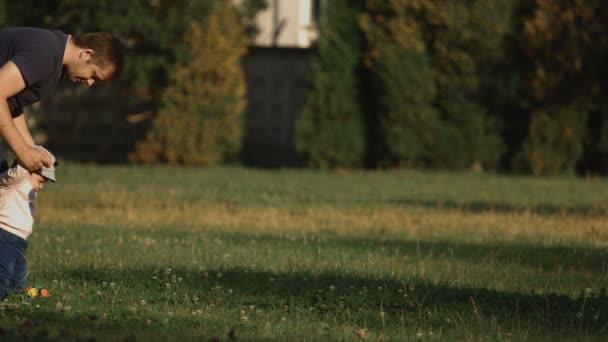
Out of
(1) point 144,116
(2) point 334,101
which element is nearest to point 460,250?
(2) point 334,101

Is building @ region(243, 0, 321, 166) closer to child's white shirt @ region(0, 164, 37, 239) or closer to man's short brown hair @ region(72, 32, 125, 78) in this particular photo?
man's short brown hair @ region(72, 32, 125, 78)

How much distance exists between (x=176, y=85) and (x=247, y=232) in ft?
40.7

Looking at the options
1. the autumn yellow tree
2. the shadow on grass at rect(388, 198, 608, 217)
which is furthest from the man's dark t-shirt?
the autumn yellow tree

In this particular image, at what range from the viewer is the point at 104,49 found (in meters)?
7.28

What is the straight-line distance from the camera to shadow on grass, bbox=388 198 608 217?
591 inches

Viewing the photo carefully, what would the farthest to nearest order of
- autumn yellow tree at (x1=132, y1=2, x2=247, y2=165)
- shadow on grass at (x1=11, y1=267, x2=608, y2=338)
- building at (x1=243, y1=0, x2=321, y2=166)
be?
building at (x1=243, y1=0, x2=321, y2=166) < autumn yellow tree at (x1=132, y1=2, x2=247, y2=165) < shadow on grass at (x1=11, y1=267, x2=608, y2=338)

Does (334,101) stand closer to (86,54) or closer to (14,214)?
(86,54)

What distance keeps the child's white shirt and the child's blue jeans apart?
4 centimetres

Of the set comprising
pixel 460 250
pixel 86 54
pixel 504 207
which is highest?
pixel 86 54

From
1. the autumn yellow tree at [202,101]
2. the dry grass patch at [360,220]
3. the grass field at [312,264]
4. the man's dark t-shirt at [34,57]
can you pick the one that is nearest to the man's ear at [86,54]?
the man's dark t-shirt at [34,57]

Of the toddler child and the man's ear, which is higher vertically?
the man's ear

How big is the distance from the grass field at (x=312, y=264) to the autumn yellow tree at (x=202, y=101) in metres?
5.46

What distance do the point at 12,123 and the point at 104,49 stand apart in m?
0.80

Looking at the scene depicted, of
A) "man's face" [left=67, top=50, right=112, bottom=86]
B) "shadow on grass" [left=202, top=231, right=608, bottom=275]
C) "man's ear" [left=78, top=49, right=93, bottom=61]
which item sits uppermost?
"man's ear" [left=78, top=49, right=93, bottom=61]
